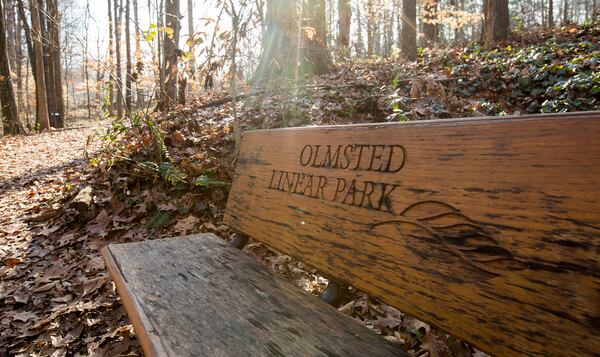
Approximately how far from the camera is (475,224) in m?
0.96

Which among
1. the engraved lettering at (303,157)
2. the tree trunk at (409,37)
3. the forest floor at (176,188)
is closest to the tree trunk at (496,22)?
the tree trunk at (409,37)

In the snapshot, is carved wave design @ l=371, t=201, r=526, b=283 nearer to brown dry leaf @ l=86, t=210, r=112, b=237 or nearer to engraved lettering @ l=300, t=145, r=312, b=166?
engraved lettering @ l=300, t=145, r=312, b=166

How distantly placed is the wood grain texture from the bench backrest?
0.17 m

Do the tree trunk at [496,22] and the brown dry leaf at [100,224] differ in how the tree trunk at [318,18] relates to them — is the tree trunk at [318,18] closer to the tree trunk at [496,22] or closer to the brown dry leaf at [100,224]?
the tree trunk at [496,22]

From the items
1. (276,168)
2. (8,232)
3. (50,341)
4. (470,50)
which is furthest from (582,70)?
(8,232)

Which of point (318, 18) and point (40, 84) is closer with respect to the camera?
point (318, 18)

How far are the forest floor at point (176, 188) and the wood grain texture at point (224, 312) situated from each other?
2.24 ft

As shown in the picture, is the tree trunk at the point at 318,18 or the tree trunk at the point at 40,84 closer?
the tree trunk at the point at 318,18

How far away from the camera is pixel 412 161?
3.82 feet

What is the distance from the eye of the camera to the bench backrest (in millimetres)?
789

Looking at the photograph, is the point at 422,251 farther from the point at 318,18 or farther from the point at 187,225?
the point at 318,18

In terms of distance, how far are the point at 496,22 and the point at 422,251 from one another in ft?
26.2

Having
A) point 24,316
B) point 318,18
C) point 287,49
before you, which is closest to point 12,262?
point 24,316

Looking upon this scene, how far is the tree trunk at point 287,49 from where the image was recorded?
4.14 metres
